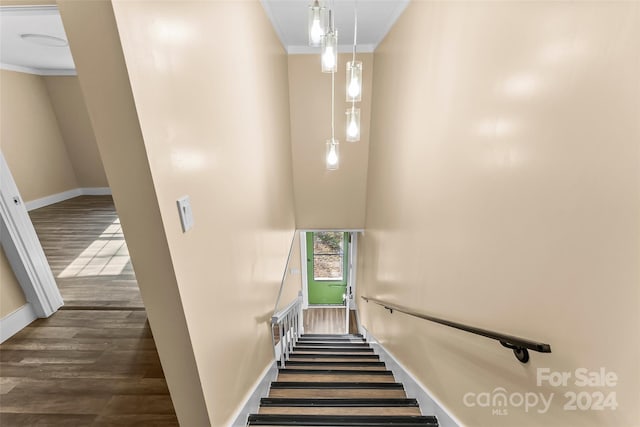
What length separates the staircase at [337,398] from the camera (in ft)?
5.60

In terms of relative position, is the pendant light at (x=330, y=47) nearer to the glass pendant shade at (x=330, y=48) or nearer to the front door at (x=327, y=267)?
the glass pendant shade at (x=330, y=48)

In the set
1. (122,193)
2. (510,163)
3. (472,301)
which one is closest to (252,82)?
(122,193)

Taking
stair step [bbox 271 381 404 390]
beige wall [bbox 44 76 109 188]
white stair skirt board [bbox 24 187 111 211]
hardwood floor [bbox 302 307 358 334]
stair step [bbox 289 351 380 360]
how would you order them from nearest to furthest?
1. stair step [bbox 271 381 404 390]
2. stair step [bbox 289 351 380 360]
3. white stair skirt board [bbox 24 187 111 211]
4. beige wall [bbox 44 76 109 188]
5. hardwood floor [bbox 302 307 358 334]

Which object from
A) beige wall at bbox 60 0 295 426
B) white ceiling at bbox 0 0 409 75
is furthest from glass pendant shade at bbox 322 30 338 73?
beige wall at bbox 60 0 295 426

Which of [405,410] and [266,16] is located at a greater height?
[266,16]

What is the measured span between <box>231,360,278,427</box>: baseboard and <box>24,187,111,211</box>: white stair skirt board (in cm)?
525

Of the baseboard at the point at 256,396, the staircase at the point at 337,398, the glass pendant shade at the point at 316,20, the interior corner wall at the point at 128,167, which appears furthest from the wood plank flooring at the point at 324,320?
the glass pendant shade at the point at 316,20

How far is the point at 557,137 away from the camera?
84 centimetres

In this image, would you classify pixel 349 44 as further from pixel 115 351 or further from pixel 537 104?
pixel 115 351

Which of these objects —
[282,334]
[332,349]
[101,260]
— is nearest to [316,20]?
[282,334]

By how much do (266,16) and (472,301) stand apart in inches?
111

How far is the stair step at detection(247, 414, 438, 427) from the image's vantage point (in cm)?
166

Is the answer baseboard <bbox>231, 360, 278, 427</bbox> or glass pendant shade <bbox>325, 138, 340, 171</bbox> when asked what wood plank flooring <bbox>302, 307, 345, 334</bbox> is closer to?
baseboard <bbox>231, 360, 278, 427</bbox>

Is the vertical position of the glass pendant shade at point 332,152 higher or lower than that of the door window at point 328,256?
higher
